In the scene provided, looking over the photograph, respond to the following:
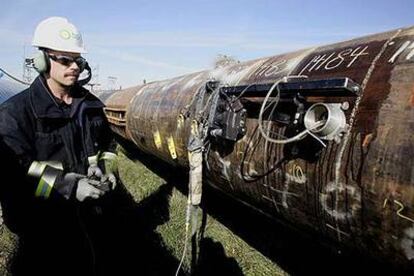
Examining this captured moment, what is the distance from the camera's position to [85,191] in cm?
286

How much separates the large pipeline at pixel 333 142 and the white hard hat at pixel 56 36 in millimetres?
1251

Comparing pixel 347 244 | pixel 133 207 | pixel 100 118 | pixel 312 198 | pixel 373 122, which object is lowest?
pixel 133 207

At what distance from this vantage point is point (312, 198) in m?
2.44

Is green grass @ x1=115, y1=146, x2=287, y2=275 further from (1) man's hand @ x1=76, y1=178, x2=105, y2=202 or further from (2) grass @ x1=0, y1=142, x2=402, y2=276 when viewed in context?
(1) man's hand @ x1=76, y1=178, x2=105, y2=202

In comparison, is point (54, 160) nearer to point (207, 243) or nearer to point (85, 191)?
point (85, 191)

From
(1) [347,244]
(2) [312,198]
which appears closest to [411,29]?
(2) [312,198]

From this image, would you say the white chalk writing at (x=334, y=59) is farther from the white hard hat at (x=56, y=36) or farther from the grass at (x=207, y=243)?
the white hard hat at (x=56, y=36)

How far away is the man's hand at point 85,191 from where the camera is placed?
2.86m

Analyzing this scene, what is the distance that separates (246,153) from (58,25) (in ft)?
6.03

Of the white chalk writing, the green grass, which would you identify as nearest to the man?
the green grass

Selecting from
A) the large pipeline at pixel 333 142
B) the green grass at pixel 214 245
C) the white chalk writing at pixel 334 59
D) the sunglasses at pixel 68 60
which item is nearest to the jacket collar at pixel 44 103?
the sunglasses at pixel 68 60

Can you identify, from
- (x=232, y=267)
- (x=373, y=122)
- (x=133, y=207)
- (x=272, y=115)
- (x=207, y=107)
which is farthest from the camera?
(x=133, y=207)

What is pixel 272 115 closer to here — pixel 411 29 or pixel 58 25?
→ pixel 411 29

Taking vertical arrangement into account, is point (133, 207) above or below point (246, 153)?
below
